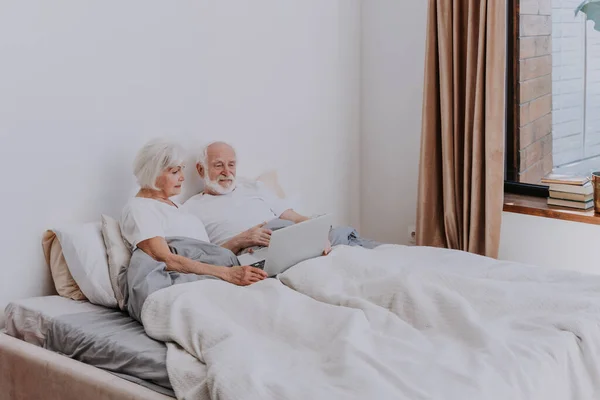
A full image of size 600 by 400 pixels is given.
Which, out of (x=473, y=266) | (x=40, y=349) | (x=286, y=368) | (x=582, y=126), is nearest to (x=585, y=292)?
(x=473, y=266)

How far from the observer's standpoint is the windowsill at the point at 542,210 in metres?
3.43

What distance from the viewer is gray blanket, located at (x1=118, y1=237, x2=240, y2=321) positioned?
2.57 meters

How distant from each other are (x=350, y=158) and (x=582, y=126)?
118 centimetres

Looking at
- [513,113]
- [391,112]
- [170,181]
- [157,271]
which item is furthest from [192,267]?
[513,113]

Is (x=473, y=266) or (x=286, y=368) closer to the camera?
(x=286, y=368)

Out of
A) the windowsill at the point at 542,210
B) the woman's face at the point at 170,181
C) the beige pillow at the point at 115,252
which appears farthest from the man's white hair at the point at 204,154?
the windowsill at the point at 542,210

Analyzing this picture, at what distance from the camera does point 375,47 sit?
4.12 m

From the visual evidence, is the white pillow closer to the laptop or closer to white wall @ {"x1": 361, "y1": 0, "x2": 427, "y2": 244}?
the laptop

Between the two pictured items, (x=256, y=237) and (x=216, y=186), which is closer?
(x=256, y=237)

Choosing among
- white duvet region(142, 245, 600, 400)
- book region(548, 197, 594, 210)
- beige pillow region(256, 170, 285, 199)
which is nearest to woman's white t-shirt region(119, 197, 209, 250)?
white duvet region(142, 245, 600, 400)

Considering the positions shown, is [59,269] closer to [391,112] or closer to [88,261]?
[88,261]

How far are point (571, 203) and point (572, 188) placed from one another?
0.07 m

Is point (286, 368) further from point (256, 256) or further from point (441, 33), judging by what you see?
point (441, 33)

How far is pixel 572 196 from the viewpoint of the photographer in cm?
352
